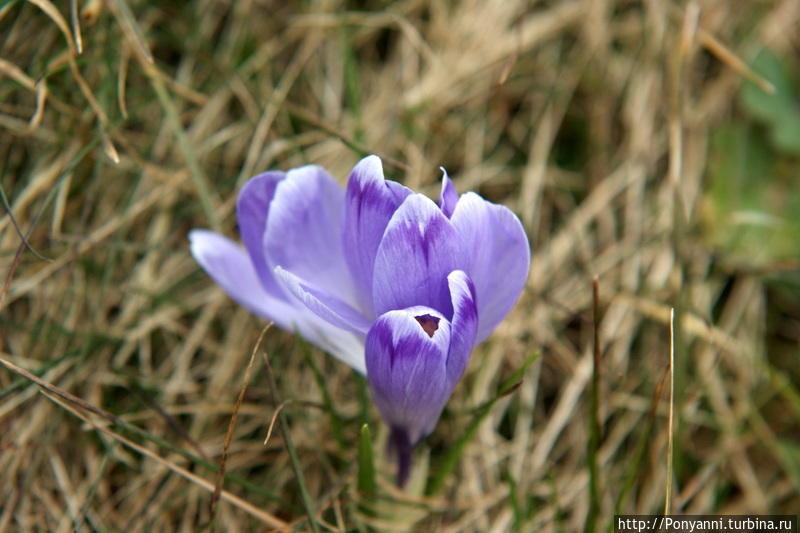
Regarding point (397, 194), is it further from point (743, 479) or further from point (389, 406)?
point (743, 479)

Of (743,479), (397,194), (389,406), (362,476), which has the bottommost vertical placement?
(743,479)

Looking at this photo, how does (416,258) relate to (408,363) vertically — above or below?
above

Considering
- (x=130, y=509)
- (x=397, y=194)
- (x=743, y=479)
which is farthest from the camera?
(x=743, y=479)

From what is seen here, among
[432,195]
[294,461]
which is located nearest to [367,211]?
[294,461]

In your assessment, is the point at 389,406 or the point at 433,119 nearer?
the point at 389,406

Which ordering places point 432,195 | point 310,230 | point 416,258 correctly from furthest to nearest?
point 432,195 → point 310,230 → point 416,258

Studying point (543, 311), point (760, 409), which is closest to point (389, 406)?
point (543, 311)

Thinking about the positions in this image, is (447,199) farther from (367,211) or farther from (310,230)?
(310,230)

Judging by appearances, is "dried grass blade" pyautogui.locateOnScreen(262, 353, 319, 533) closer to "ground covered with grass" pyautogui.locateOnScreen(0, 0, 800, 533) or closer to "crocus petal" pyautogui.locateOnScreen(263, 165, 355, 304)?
"ground covered with grass" pyautogui.locateOnScreen(0, 0, 800, 533)
